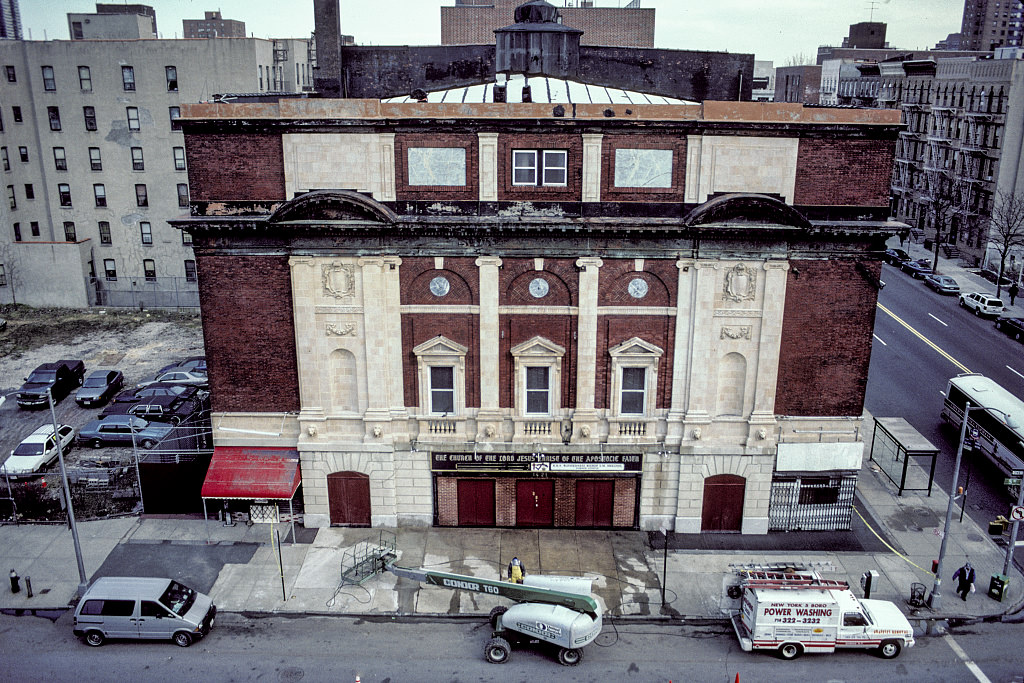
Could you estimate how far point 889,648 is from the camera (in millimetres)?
25062

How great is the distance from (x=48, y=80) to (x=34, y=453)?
120ft

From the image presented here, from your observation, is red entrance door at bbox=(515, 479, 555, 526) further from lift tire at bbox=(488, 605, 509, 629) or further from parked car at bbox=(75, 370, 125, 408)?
parked car at bbox=(75, 370, 125, 408)

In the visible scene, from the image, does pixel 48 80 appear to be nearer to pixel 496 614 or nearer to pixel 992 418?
pixel 496 614

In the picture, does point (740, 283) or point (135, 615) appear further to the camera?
point (740, 283)

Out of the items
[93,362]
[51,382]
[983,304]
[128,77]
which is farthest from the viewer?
[128,77]

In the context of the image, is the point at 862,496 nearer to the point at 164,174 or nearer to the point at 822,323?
the point at 822,323

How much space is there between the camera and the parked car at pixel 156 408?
40938 mm

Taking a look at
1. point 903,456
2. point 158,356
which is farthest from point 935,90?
point 158,356

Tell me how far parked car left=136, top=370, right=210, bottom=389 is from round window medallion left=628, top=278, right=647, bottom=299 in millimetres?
27235

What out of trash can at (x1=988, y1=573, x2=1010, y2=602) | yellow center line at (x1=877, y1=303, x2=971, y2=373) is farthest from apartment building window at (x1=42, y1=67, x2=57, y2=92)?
trash can at (x1=988, y1=573, x2=1010, y2=602)

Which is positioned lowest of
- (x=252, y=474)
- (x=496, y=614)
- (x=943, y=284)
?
(x=496, y=614)

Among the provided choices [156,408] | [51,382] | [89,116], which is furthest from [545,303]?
[89,116]

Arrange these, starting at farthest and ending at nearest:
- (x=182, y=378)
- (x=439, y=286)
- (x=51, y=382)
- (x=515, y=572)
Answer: (x=182, y=378), (x=51, y=382), (x=439, y=286), (x=515, y=572)

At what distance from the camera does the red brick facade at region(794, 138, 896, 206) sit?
2791 cm
